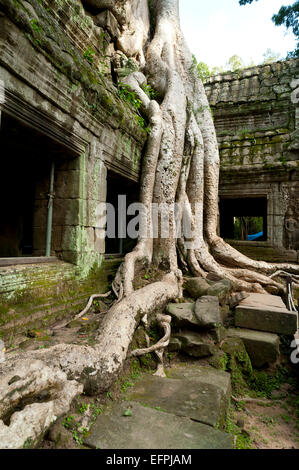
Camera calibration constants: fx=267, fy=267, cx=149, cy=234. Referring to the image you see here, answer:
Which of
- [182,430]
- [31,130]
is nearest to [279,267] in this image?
[182,430]

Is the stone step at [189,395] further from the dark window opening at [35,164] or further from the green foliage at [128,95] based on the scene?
the green foliage at [128,95]

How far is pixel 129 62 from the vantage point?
4.69 meters

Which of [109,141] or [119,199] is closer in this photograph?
[109,141]

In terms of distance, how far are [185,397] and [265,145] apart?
20.4 feet

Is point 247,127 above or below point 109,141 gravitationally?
above

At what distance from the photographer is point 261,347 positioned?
253 centimetres

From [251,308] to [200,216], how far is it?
2.19m

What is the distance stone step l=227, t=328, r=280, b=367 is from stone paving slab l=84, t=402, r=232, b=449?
53.4 inches

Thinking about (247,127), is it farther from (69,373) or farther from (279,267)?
(69,373)

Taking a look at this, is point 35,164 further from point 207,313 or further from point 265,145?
point 265,145

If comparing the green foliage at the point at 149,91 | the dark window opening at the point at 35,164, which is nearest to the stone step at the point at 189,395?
the dark window opening at the point at 35,164

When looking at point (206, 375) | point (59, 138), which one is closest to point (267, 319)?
point (206, 375)

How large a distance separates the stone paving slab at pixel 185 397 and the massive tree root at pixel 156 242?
9.8 inches

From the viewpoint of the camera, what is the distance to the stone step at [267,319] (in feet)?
8.70
